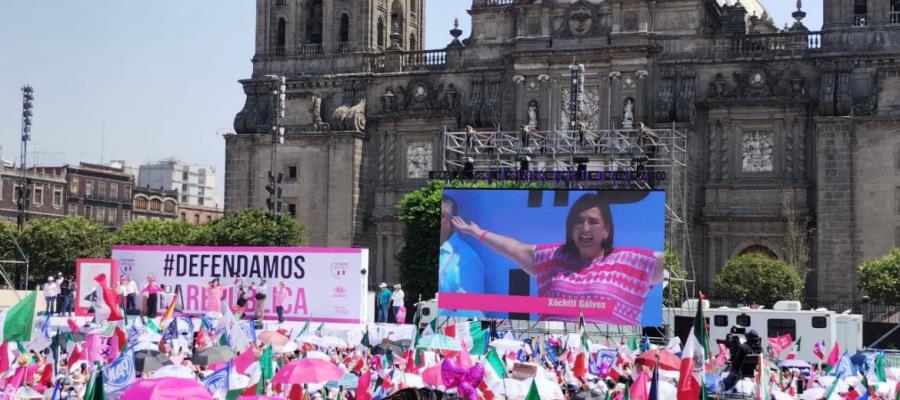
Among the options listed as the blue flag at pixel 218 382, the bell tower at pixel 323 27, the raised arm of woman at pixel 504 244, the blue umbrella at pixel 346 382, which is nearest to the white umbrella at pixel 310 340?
the blue umbrella at pixel 346 382

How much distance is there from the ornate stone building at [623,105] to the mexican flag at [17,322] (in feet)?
107

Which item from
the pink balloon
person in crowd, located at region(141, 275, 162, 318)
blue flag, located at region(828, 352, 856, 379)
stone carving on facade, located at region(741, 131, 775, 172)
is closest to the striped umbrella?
blue flag, located at region(828, 352, 856, 379)

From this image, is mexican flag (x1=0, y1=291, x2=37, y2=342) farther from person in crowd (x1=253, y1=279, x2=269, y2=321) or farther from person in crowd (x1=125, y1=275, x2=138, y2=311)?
person in crowd (x1=125, y1=275, x2=138, y2=311)

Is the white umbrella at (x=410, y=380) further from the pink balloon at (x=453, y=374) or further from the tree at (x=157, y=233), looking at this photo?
the tree at (x=157, y=233)

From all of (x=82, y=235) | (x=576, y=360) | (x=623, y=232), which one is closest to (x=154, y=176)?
(x=82, y=235)

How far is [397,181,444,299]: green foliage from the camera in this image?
186 ft

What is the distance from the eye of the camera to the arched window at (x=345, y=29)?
66750mm

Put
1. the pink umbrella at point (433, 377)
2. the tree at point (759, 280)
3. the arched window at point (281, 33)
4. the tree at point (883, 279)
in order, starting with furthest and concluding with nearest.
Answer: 1. the arched window at point (281, 33)
2. the tree at point (759, 280)
3. the tree at point (883, 279)
4. the pink umbrella at point (433, 377)

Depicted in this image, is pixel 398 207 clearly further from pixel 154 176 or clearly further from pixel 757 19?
pixel 154 176

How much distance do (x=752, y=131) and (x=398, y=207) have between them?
14.7 meters

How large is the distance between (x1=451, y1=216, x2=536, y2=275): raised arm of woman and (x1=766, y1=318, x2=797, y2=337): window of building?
6.60m

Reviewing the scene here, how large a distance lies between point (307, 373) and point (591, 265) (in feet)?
63.6

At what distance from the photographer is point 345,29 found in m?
67.1

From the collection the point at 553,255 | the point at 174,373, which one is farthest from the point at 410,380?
the point at 553,255
